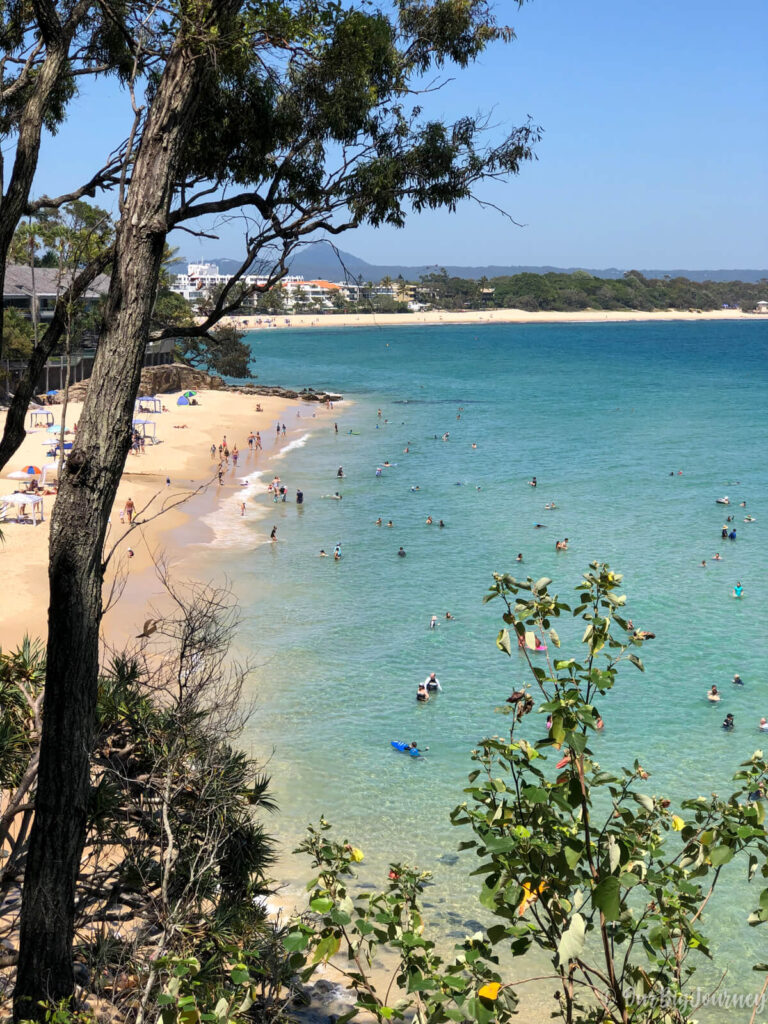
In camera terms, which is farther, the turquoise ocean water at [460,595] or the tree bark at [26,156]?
the turquoise ocean water at [460,595]

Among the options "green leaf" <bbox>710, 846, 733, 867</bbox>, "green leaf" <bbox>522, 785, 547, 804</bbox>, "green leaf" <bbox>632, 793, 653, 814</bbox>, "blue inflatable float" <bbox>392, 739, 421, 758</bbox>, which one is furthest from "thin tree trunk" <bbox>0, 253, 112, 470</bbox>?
"blue inflatable float" <bbox>392, 739, 421, 758</bbox>

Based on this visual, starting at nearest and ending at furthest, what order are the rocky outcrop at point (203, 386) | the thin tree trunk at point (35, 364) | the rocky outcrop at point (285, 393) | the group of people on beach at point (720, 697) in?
the thin tree trunk at point (35, 364) → the group of people on beach at point (720, 697) → the rocky outcrop at point (203, 386) → the rocky outcrop at point (285, 393)

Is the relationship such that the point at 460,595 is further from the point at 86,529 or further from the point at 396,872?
the point at 396,872

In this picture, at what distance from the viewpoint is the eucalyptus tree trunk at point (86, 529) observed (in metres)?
4.99

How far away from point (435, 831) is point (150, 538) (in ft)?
62.0

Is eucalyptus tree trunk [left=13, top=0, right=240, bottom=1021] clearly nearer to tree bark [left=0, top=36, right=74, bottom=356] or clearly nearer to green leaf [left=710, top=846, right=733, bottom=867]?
tree bark [left=0, top=36, right=74, bottom=356]

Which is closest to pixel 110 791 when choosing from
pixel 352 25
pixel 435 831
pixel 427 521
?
pixel 352 25

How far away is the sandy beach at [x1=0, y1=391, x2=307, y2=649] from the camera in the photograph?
74.5 feet

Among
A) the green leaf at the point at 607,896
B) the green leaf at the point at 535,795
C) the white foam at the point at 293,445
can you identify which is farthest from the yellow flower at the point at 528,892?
the white foam at the point at 293,445

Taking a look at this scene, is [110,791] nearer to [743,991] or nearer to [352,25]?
[352,25]

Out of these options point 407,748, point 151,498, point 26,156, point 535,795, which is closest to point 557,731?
point 535,795

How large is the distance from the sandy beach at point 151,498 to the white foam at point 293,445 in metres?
0.81

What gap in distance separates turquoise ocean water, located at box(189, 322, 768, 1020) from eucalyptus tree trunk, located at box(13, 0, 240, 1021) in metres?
8.74

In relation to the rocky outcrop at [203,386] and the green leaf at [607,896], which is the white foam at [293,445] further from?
the green leaf at [607,896]
